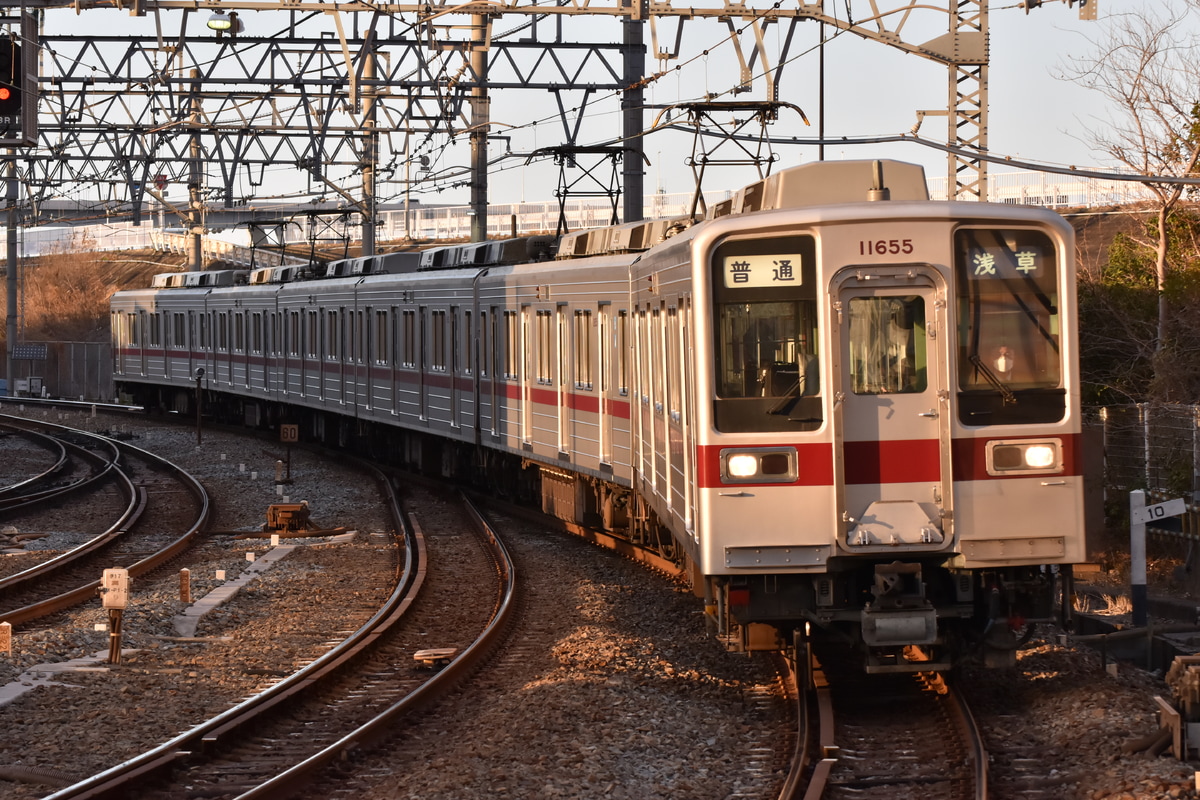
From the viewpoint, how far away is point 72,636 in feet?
35.7

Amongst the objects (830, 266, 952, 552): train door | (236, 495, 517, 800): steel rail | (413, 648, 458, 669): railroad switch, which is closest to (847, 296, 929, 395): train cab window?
(830, 266, 952, 552): train door

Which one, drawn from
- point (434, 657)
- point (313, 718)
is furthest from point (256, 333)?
point (313, 718)

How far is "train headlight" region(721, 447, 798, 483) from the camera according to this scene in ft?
25.3

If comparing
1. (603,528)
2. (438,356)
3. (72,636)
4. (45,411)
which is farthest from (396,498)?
(45,411)

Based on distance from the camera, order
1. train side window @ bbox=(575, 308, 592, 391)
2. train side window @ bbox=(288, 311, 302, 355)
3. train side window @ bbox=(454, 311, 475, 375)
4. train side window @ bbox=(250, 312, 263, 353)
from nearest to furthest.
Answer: train side window @ bbox=(575, 308, 592, 391) < train side window @ bbox=(454, 311, 475, 375) < train side window @ bbox=(288, 311, 302, 355) < train side window @ bbox=(250, 312, 263, 353)

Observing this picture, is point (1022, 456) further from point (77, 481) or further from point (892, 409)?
point (77, 481)

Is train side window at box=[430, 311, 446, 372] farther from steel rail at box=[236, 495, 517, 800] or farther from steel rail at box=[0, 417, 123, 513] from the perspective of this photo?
steel rail at box=[236, 495, 517, 800]

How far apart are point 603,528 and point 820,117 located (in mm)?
5951

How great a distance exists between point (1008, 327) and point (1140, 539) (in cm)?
376

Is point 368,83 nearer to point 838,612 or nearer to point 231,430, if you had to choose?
point 231,430

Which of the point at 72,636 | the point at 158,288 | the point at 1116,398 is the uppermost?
the point at 158,288

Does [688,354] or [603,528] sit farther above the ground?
[688,354]

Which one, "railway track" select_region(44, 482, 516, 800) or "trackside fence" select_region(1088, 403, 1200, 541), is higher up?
"trackside fence" select_region(1088, 403, 1200, 541)

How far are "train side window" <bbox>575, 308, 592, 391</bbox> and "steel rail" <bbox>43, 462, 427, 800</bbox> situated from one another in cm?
260
